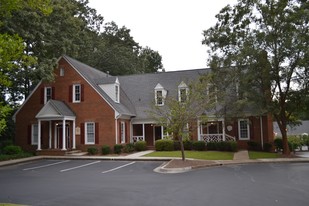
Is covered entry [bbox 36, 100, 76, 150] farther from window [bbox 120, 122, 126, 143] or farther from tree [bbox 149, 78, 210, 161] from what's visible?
tree [bbox 149, 78, 210, 161]

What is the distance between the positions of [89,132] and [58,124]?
3.02m

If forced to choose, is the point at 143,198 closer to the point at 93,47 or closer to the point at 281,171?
the point at 281,171

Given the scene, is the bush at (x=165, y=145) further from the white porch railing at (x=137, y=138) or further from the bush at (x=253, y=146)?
the bush at (x=253, y=146)

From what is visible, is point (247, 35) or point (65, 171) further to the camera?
point (247, 35)

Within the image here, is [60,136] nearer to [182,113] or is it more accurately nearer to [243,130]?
[182,113]

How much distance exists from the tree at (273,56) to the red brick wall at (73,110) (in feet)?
36.9

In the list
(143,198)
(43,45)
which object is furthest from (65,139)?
(143,198)

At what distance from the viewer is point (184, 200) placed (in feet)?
30.6

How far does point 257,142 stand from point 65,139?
1678cm

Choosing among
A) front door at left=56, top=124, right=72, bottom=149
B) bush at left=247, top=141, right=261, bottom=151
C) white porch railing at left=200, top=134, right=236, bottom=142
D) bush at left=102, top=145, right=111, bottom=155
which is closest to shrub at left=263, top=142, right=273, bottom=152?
bush at left=247, top=141, right=261, bottom=151

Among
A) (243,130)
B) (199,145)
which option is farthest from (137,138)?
(243,130)

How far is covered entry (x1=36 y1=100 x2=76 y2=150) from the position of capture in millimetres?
26062

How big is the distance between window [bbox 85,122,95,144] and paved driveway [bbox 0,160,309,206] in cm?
1079

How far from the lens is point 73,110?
2823 centimetres
